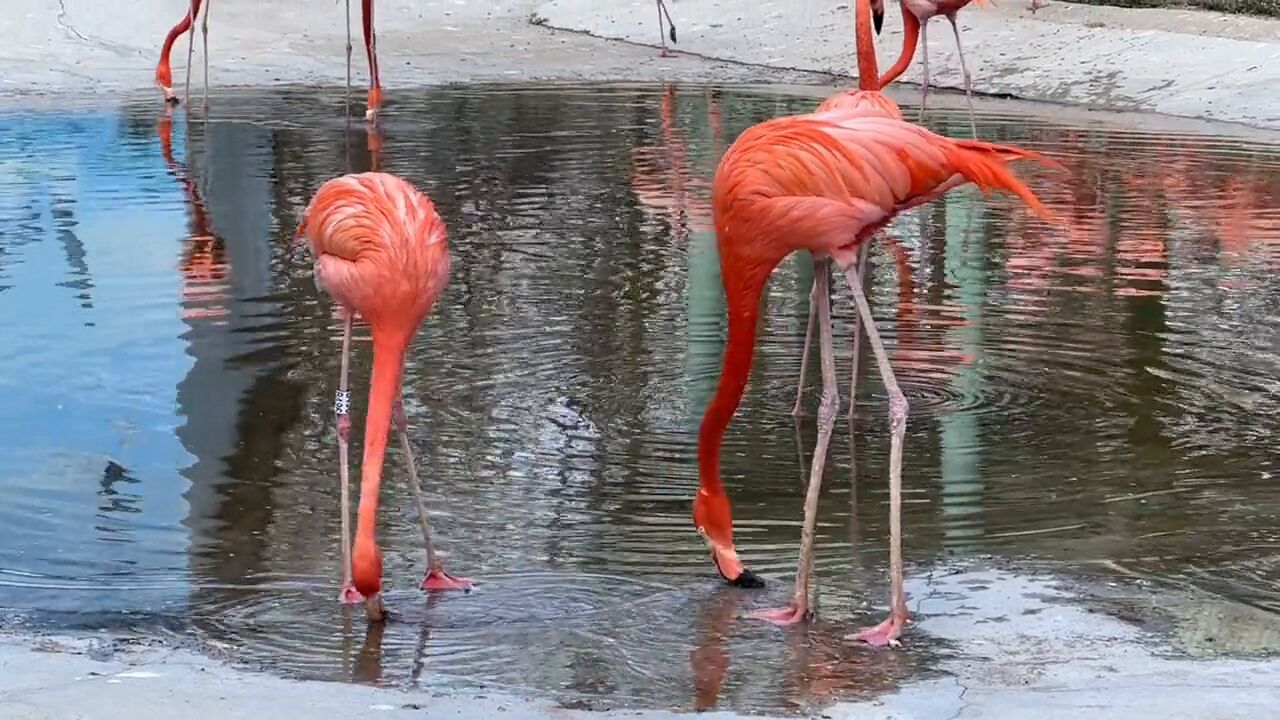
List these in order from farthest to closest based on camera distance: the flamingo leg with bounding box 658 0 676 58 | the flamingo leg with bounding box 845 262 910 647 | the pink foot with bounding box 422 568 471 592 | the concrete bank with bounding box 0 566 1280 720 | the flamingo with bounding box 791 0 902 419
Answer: the flamingo leg with bounding box 658 0 676 58 → the flamingo with bounding box 791 0 902 419 → the pink foot with bounding box 422 568 471 592 → the flamingo leg with bounding box 845 262 910 647 → the concrete bank with bounding box 0 566 1280 720

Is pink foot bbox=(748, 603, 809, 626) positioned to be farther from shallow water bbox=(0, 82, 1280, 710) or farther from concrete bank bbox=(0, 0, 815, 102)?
concrete bank bbox=(0, 0, 815, 102)

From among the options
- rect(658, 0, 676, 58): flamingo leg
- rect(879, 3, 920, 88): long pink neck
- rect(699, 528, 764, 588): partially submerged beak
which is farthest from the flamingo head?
rect(658, 0, 676, 58): flamingo leg

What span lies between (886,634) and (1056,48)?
14.1 m

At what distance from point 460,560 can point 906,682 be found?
4.42 feet

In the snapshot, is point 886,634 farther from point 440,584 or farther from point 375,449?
point 375,449

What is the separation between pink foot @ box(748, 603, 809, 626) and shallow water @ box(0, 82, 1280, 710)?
0.20 feet

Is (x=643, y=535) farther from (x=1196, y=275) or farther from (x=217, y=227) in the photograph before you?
(x=217, y=227)

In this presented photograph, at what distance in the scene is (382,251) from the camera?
170 inches

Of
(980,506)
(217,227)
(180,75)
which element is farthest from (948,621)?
(180,75)

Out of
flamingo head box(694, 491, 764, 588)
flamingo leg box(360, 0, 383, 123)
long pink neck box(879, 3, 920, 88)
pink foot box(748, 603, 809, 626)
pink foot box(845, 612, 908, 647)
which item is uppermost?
long pink neck box(879, 3, 920, 88)

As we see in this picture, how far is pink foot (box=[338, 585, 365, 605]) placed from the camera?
14.3ft

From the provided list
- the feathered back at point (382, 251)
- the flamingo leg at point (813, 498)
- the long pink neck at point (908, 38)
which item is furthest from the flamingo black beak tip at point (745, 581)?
the long pink neck at point (908, 38)

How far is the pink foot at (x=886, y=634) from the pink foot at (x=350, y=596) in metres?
1.13

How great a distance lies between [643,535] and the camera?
4902mm
